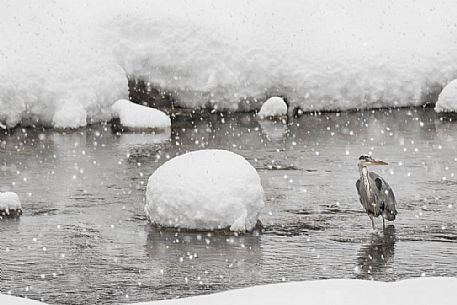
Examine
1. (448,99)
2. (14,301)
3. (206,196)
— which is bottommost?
(14,301)

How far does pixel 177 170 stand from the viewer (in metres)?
16.2

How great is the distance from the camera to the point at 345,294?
941 cm

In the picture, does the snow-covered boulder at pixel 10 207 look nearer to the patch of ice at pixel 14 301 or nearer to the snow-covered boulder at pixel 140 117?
the patch of ice at pixel 14 301

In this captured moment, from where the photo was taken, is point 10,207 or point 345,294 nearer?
point 345,294

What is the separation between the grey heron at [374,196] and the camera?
53.1 ft

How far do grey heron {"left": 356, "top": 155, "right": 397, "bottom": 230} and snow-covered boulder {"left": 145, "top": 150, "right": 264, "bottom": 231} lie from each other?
1.77 m

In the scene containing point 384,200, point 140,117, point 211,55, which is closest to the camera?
point 384,200

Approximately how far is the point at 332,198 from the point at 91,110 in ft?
48.2

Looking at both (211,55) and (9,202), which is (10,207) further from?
(211,55)

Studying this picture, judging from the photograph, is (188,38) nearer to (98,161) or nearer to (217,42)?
(217,42)

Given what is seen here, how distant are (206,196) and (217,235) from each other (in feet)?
2.18

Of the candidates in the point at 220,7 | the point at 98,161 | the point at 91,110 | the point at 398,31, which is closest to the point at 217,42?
the point at 220,7

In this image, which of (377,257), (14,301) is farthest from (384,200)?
(14,301)

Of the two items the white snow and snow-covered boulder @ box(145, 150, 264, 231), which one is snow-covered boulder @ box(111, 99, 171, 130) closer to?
the white snow
